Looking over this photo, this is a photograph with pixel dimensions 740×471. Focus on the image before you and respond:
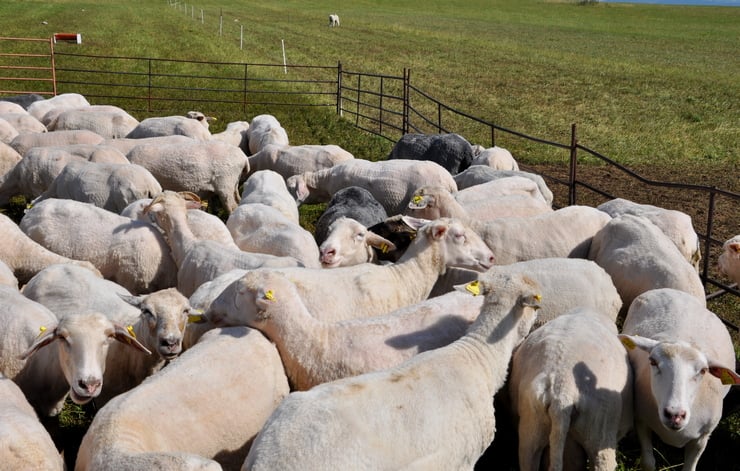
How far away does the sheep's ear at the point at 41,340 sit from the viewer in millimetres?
5223

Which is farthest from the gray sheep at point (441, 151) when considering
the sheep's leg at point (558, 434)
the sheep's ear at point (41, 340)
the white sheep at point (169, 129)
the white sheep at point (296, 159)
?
A: the sheep's ear at point (41, 340)

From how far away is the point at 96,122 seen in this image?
1441 cm

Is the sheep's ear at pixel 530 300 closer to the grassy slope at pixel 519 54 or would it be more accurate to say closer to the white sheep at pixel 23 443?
the white sheep at pixel 23 443

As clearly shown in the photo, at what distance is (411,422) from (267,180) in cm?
638

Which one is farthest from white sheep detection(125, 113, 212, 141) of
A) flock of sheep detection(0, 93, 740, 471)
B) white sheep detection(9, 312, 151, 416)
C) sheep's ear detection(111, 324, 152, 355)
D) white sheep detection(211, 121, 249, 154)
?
sheep's ear detection(111, 324, 152, 355)

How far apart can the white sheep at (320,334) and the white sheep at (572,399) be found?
761 mm

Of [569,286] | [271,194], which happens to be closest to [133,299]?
[569,286]

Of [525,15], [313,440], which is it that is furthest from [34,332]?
[525,15]

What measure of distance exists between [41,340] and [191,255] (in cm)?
260

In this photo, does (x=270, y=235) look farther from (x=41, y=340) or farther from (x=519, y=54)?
(x=519, y=54)

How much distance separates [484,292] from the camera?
5496 mm

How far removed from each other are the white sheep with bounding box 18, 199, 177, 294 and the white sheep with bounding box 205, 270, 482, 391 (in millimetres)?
2503

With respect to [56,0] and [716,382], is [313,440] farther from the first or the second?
[56,0]

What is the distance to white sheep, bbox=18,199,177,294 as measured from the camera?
8.16 meters
